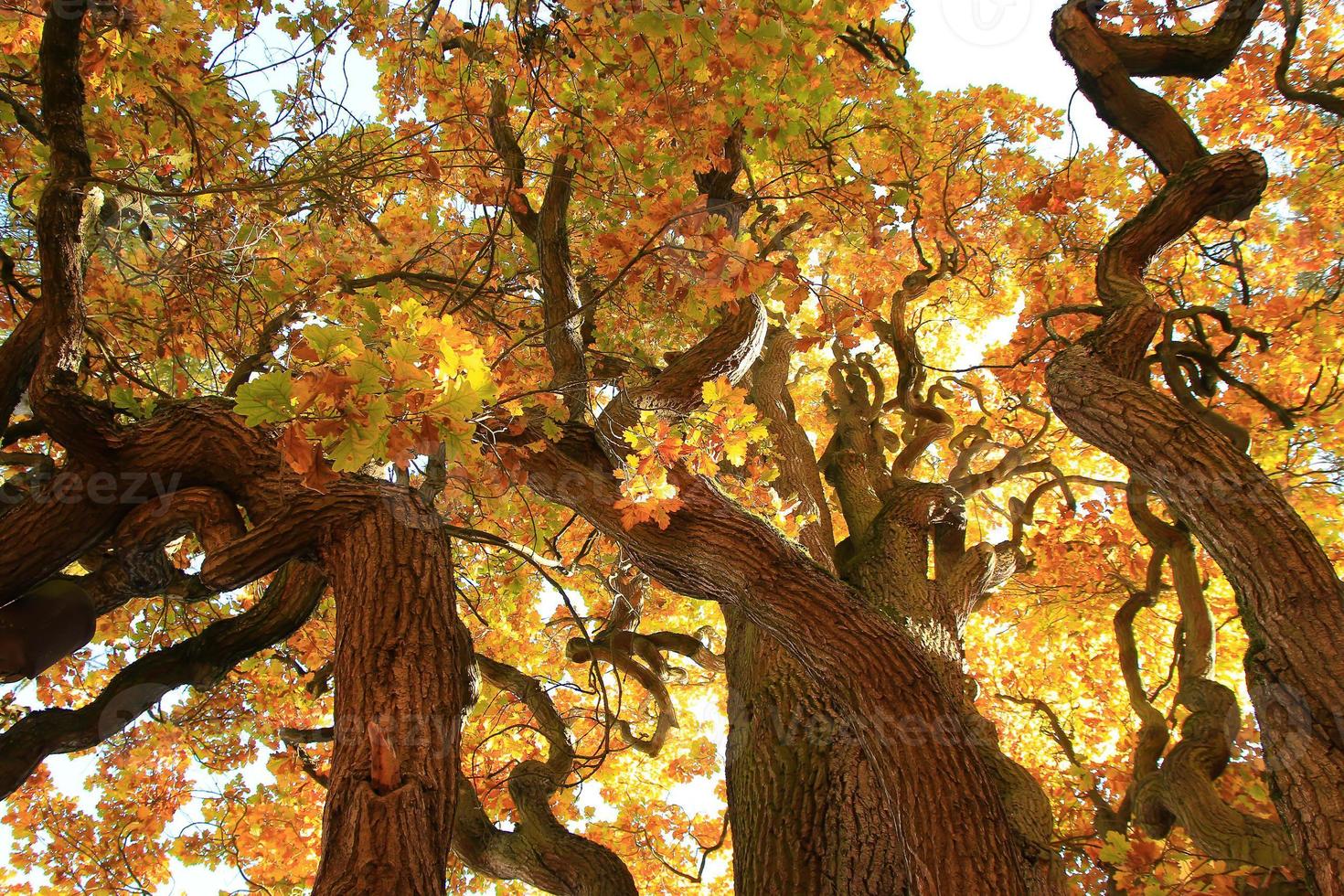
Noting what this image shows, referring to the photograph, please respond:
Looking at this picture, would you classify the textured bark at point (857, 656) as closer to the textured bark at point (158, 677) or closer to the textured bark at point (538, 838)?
the textured bark at point (158, 677)

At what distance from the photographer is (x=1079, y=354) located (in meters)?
3.71

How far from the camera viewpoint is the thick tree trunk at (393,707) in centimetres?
221

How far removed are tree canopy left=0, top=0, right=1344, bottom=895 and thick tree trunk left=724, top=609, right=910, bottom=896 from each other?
0.9 inches

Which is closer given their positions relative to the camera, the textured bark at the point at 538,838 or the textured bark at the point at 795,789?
the textured bark at the point at 795,789

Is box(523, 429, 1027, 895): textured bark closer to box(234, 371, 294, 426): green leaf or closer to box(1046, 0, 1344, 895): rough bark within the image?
box(1046, 0, 1344, 895): rough bark

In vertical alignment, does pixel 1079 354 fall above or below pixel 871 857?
above

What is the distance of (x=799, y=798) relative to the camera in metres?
3.98

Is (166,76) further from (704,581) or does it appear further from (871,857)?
(871,857)

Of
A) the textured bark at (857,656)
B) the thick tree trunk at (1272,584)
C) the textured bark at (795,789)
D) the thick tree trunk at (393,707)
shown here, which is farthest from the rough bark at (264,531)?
the thick tree trunk at (1272,584)

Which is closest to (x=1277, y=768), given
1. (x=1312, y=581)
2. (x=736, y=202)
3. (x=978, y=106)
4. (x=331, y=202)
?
(x=1312, y=581)

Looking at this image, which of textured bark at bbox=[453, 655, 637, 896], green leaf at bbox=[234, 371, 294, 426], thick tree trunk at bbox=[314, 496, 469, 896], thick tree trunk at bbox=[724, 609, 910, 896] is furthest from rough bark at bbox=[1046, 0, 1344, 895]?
textured bark at bbox=[453, 655, 637, 896]

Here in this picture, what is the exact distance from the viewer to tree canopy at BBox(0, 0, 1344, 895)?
277cm

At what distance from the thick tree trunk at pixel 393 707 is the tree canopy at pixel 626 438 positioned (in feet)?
0.05

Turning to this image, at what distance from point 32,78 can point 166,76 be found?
861mm
